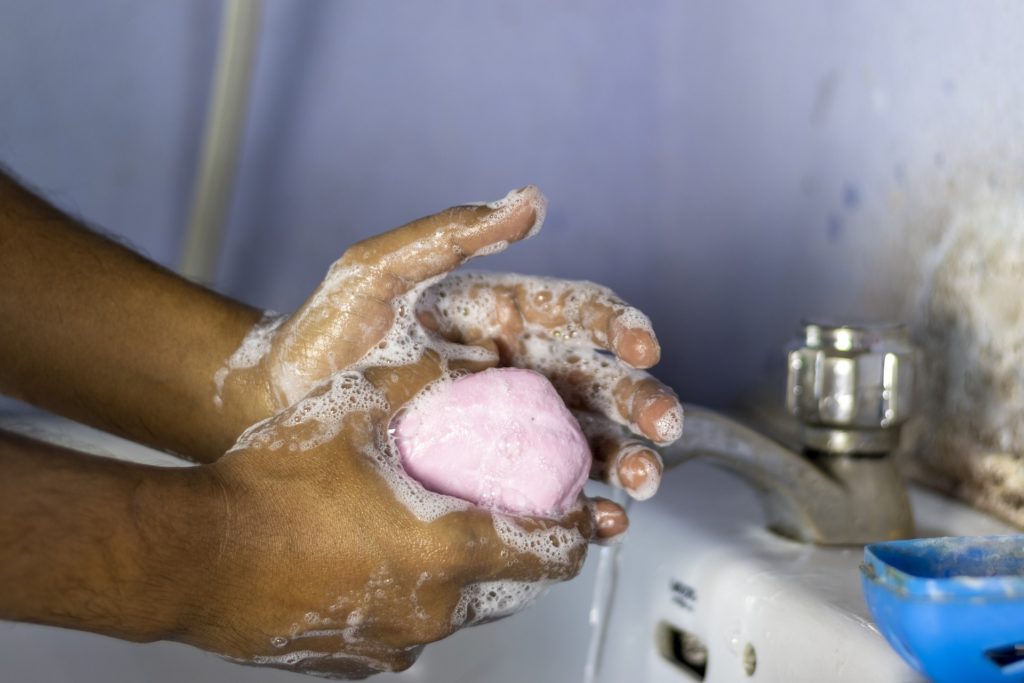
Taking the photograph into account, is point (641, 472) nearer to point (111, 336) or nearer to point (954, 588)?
point (954, 588)

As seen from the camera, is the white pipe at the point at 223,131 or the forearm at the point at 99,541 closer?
the forearm at the point at 99,541

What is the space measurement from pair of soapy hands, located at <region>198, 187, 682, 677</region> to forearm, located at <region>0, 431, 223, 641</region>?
2 cm

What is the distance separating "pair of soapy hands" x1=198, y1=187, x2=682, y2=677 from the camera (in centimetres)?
52

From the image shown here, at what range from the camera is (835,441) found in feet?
2.36

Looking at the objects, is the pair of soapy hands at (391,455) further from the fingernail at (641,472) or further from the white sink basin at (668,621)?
the white sink basin at (668,621)

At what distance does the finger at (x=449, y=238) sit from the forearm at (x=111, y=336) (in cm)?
14

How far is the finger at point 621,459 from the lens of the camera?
25.4 inches

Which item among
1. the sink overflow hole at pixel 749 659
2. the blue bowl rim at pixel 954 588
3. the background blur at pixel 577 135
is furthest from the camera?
Answer: the background blur at pixel 577 135

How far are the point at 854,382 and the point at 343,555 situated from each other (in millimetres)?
363

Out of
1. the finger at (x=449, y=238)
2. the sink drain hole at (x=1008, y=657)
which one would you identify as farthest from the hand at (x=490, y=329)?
the sink drain hole at (x=1008, y=657)

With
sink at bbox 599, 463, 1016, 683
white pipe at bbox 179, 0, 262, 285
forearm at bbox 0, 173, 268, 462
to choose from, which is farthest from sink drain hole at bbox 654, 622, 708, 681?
white pipe at bbox 179, 0, 262, 285

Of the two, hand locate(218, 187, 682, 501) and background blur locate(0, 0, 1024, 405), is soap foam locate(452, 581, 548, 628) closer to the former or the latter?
hand locate(218, 187, 682, 501)

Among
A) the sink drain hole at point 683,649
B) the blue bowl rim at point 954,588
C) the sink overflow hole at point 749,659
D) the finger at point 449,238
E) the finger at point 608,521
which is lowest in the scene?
the sink drain hole at point 683,649

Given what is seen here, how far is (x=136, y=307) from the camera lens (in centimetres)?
72
